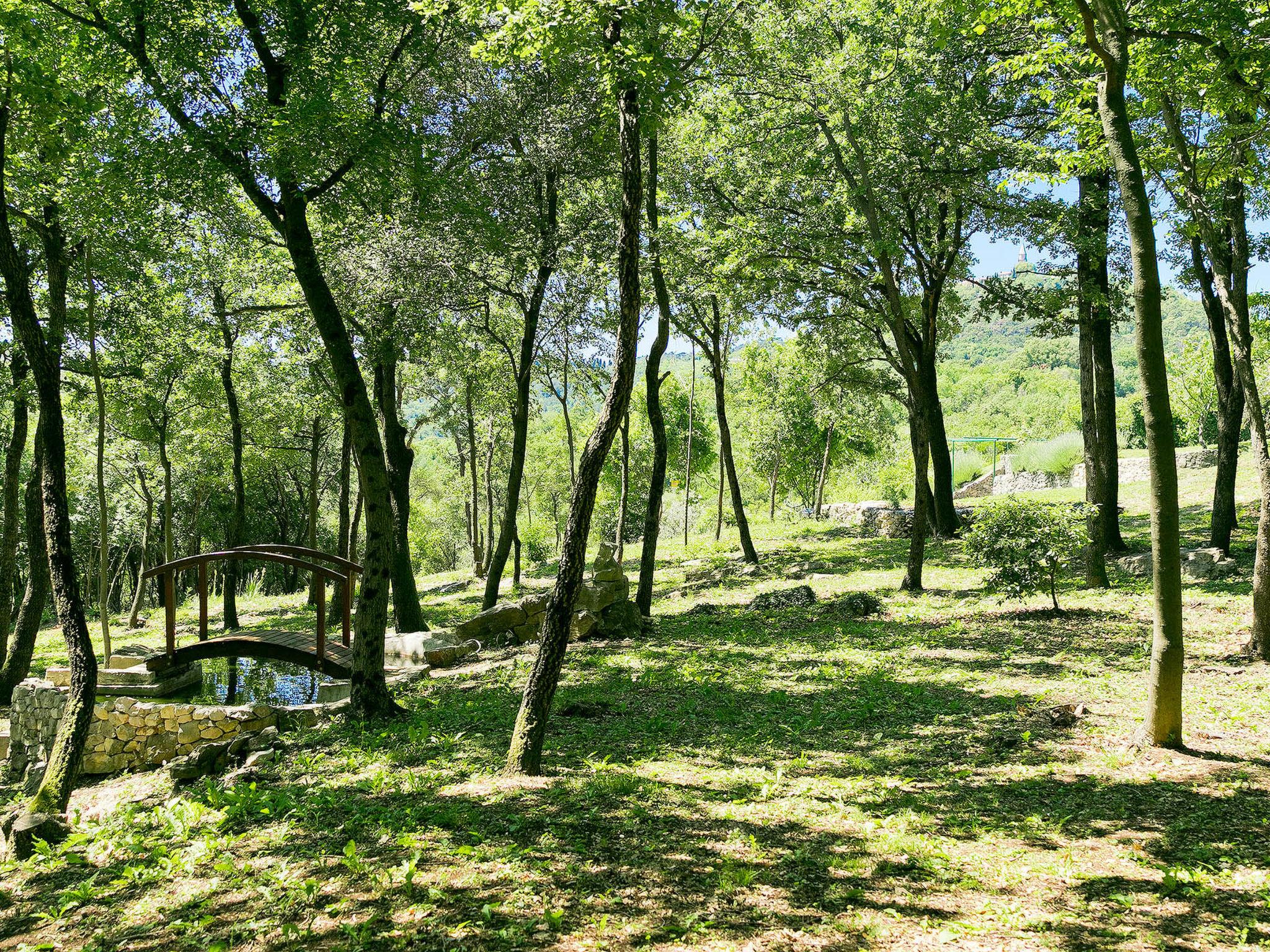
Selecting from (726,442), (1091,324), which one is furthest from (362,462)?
(1091,324)

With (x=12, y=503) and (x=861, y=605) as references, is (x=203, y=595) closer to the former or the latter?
(x=12, y=503)

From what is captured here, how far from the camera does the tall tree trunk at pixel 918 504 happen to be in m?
12.2

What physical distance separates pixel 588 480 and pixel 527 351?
335 inches

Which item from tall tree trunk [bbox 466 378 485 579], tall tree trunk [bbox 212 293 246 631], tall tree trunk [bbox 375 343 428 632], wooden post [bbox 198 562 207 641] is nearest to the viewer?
wooden post [bbox 198 562 207 641]

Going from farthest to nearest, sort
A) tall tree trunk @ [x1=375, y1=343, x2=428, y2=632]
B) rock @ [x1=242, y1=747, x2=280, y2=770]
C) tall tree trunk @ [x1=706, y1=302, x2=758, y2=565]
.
A: tall tree trunk @ [x1=706, y1=302, x2=758, y2=565]
tall tree trunk @ [x1=375, y1=343, x2=428, y2=632]
rock @ [x1=242, y1=747, x2=280, y2=770]

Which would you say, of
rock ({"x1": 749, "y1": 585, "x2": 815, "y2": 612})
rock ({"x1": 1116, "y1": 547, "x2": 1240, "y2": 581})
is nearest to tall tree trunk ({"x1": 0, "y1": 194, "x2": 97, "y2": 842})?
rock ({"x1": 749, "y1": 585, "x2": 815, "y2": 612})

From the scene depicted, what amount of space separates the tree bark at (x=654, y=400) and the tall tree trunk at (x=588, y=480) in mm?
5397

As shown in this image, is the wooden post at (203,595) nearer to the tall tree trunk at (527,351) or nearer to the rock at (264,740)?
the rock at (264,740)

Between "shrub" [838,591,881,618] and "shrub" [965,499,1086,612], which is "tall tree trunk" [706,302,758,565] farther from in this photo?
"shrub" [965,499,1086,612]

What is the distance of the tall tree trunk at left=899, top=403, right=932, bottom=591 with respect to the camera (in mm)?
12242

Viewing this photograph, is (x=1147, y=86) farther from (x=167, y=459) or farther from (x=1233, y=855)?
(x=167, y=459)

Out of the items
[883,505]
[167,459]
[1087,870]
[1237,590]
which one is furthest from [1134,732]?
[167,459]

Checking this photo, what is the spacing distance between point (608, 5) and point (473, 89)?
27.0 feet

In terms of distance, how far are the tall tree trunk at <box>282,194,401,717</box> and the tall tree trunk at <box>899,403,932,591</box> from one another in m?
8.08
